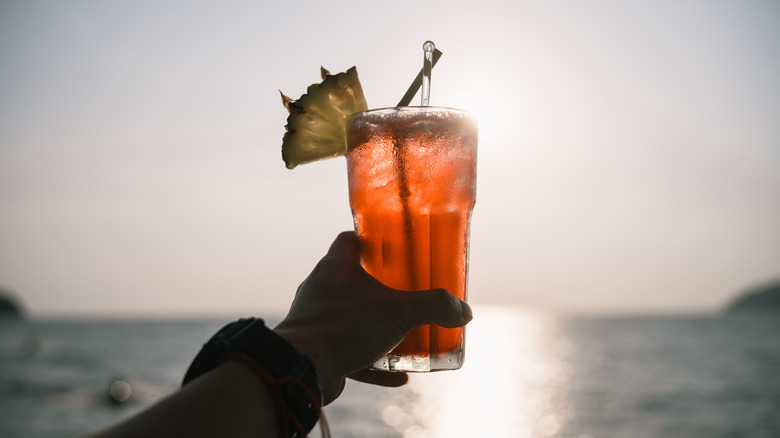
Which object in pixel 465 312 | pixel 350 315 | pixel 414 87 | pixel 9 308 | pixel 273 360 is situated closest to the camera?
pixel 273 360

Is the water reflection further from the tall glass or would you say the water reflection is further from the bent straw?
the bent straw

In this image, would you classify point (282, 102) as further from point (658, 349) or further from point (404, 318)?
point (658, 349)

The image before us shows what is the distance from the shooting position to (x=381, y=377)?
212cm

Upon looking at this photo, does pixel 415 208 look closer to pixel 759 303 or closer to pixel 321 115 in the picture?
pixel 321 115

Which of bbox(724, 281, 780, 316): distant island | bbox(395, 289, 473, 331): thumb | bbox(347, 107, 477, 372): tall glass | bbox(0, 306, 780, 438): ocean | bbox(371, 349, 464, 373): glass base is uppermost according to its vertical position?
bbox(347, 107, 477, 372): tall glass

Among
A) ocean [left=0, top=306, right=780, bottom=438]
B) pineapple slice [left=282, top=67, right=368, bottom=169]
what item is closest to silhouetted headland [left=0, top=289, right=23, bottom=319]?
ocean [left=0, top=306, right=780, bottom=438]

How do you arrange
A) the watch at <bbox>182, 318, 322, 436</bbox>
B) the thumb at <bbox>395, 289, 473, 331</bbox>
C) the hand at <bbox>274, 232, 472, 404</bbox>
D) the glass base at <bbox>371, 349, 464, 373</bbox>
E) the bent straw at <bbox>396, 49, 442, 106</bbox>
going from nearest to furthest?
the watch at <bbox>182, 318, 322, 436</bbox> → the hand at <bbox>274, 232, 472, 404</bbox> → the thumb at <bbox>395, 289, 473, 331</bbox> → the glass base at <bbox>371, 349, 464, 373</bbox> → the bent straw at <bbox>396, 49, 442, 106</bbox>

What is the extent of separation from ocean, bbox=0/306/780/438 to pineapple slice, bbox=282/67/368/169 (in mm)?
18928

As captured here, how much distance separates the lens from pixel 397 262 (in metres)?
1.95

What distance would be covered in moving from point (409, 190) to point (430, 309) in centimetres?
46

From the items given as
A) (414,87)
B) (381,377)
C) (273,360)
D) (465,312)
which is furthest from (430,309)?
(414,87)

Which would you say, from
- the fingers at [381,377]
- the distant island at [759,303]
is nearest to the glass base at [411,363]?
the fingers at [381,377]

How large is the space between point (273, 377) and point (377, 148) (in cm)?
101

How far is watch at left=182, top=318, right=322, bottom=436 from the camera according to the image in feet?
4.10
